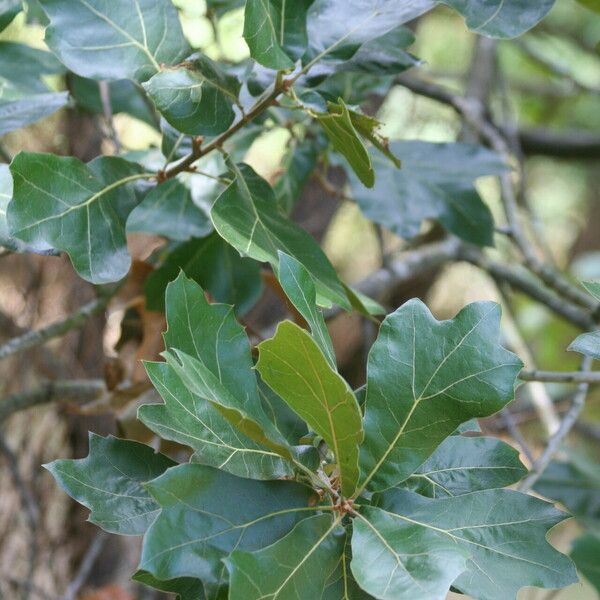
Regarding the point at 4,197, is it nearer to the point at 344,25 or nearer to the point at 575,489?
the point at 344,25

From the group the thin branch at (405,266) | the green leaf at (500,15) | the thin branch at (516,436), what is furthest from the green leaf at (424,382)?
the thin branch at (405,266)

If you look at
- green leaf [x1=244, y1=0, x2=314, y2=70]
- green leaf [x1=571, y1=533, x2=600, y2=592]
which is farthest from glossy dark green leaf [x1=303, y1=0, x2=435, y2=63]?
green leaf [x1=571, y1=533, x2=600, y2=592]

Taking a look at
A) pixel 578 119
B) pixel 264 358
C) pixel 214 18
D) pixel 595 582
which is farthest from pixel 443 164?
pixel 578 119

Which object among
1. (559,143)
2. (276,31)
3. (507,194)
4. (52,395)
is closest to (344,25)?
(276,31)

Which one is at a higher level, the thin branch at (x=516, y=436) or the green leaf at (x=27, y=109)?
the green leaf at (x=27, y=109)

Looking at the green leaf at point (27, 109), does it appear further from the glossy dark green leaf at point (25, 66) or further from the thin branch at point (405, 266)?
the thin branch at point (405, 266)

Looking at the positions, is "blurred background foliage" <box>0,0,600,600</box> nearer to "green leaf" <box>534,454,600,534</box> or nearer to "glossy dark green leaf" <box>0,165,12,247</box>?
"green leaf" <box>534,454,600,534</box>
